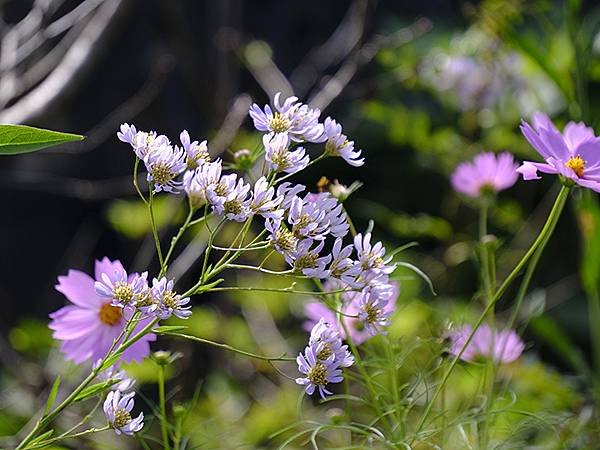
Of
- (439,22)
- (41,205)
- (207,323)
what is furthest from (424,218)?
(41,205)

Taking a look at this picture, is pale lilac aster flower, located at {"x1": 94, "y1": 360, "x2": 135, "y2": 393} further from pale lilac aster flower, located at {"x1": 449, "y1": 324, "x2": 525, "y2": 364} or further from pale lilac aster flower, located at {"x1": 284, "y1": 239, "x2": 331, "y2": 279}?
pale lilac aster flower, located at {"x1": 449, "y1": 324, "x2": 525, "y2": 364}

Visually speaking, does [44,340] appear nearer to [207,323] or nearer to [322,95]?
[207,323]

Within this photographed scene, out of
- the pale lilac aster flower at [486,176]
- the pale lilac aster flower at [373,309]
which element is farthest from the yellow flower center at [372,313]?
the pale lilac aster flower at [486,176]

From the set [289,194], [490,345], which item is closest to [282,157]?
[289,194]

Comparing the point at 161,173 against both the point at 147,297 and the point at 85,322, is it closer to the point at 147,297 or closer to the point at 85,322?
the point at 147,297

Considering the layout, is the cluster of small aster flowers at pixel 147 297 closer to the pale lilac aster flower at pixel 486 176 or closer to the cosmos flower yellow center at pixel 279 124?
the cosmos flower yellow center at pixel 279 124

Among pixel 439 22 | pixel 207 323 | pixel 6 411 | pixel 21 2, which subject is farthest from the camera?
pixel 439 22
